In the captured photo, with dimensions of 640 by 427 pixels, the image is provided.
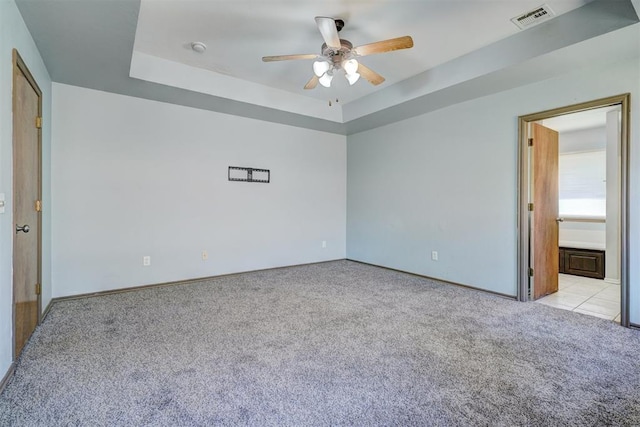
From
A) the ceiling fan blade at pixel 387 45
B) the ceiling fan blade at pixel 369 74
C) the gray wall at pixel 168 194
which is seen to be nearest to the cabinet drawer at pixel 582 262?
the gray wall at pixel 168 194

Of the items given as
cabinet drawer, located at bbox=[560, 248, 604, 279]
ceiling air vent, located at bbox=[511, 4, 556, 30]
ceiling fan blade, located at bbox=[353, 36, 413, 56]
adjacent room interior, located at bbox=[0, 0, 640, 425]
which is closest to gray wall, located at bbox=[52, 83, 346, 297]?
adjacent room interior, located at bbox=[0, 0, 640, 425]

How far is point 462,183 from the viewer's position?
4070 millimetres

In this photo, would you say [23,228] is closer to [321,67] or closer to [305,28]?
[321,67]

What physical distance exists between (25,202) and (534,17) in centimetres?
441

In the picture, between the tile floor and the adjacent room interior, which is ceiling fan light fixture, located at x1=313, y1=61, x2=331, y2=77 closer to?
the adjacent room interior

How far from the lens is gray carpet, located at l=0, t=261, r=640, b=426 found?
5.23 ft

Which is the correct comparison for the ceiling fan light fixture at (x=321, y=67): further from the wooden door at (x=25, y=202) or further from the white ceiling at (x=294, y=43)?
the wooden door at (x=25, y=202)

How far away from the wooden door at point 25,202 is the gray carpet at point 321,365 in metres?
0.25

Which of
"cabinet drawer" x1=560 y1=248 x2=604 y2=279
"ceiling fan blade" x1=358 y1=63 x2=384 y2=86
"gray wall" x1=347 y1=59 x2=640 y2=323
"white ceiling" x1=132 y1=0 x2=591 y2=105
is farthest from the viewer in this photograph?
"cabinet drawer" x1=560 y1=248 x2=604 y2=279

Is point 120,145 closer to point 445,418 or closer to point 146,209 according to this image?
point 146,209

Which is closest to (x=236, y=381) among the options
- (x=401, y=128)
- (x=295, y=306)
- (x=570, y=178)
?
(x=295, y=306)

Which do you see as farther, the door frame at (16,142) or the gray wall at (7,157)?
the door frame at (16,142)

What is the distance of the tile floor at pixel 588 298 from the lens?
124 inches

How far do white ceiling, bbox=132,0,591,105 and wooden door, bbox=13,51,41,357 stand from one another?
1067 mm
